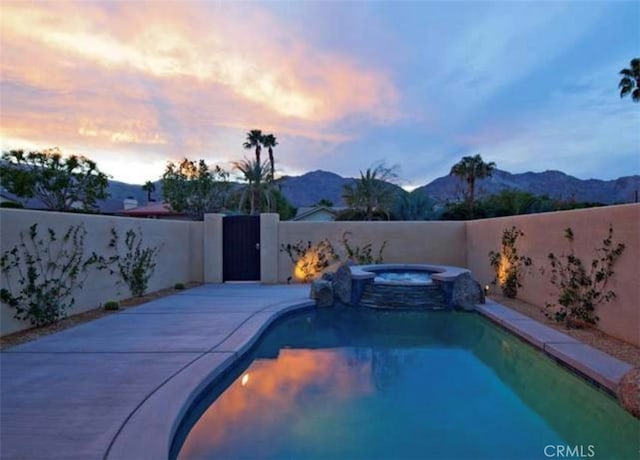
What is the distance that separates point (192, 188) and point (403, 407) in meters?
23.7

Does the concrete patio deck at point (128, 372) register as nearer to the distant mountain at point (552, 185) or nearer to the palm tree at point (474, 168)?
the palm tree at point (474, 168)

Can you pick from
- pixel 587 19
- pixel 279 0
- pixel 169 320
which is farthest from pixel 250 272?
pixel 587 19

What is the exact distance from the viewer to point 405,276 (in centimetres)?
1005

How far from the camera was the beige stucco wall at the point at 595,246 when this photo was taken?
5.00 meters

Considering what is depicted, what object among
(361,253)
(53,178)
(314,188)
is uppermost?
(314,188)

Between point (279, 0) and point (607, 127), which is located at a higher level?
point (279, 0)

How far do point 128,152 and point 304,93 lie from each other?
8.62 meters

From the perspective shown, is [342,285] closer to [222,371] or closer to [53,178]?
[222,371]

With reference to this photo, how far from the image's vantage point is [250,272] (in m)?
11.9

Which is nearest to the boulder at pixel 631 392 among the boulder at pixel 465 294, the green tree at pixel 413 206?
the boulder at pixel 465 294

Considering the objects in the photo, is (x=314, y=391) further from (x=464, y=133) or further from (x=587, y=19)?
(x=464, y=133)

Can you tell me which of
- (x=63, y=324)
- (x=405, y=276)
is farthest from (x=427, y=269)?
(x=63, y=324)

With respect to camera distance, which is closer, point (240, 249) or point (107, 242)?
point (107, 242)

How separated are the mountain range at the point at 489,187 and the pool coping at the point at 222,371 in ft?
40.0
